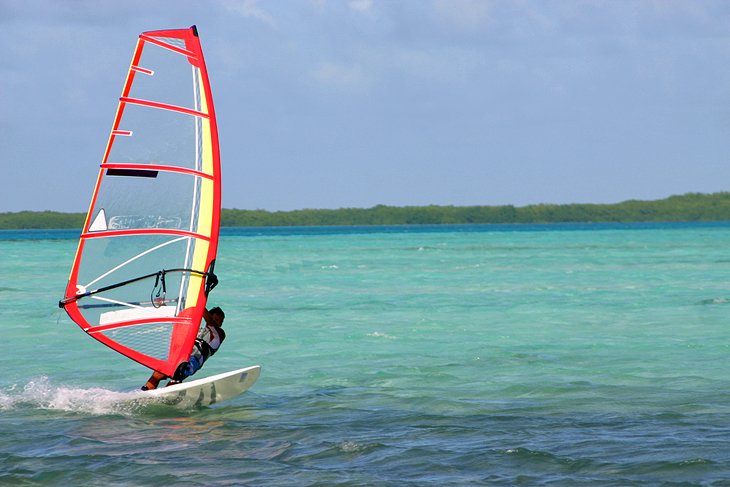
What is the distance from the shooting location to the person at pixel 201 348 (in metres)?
10.0

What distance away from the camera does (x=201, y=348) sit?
1016 centimetres

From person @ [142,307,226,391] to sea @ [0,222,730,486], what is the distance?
313 mm

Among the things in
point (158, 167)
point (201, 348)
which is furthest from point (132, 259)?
point (201, 348)

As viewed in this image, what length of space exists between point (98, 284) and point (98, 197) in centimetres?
96

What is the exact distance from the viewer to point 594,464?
24.8 ft

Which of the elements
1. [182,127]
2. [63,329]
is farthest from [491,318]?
[182,127]

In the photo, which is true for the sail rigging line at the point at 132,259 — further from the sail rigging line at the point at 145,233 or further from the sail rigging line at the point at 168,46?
the sail rigging line at the point at 168,46

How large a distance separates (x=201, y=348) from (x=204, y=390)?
0.47 m

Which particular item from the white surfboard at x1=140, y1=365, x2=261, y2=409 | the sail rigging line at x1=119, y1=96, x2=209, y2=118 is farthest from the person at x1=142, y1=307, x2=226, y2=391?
the sail rigging line at x1=119, y1=96, x2=209, y2=118

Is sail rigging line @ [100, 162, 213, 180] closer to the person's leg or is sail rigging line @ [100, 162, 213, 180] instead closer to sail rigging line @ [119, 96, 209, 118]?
sail rigging line @ [119, 96, 209, 118]

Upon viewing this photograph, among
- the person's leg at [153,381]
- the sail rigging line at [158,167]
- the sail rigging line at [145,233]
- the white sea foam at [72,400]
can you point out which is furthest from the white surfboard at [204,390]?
the sail rigging line at [158,167]

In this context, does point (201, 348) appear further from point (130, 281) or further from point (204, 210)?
point (204, 210)

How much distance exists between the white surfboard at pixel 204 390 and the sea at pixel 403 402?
140 mm

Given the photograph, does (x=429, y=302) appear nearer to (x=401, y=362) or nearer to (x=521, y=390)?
(x=401, y=362)
